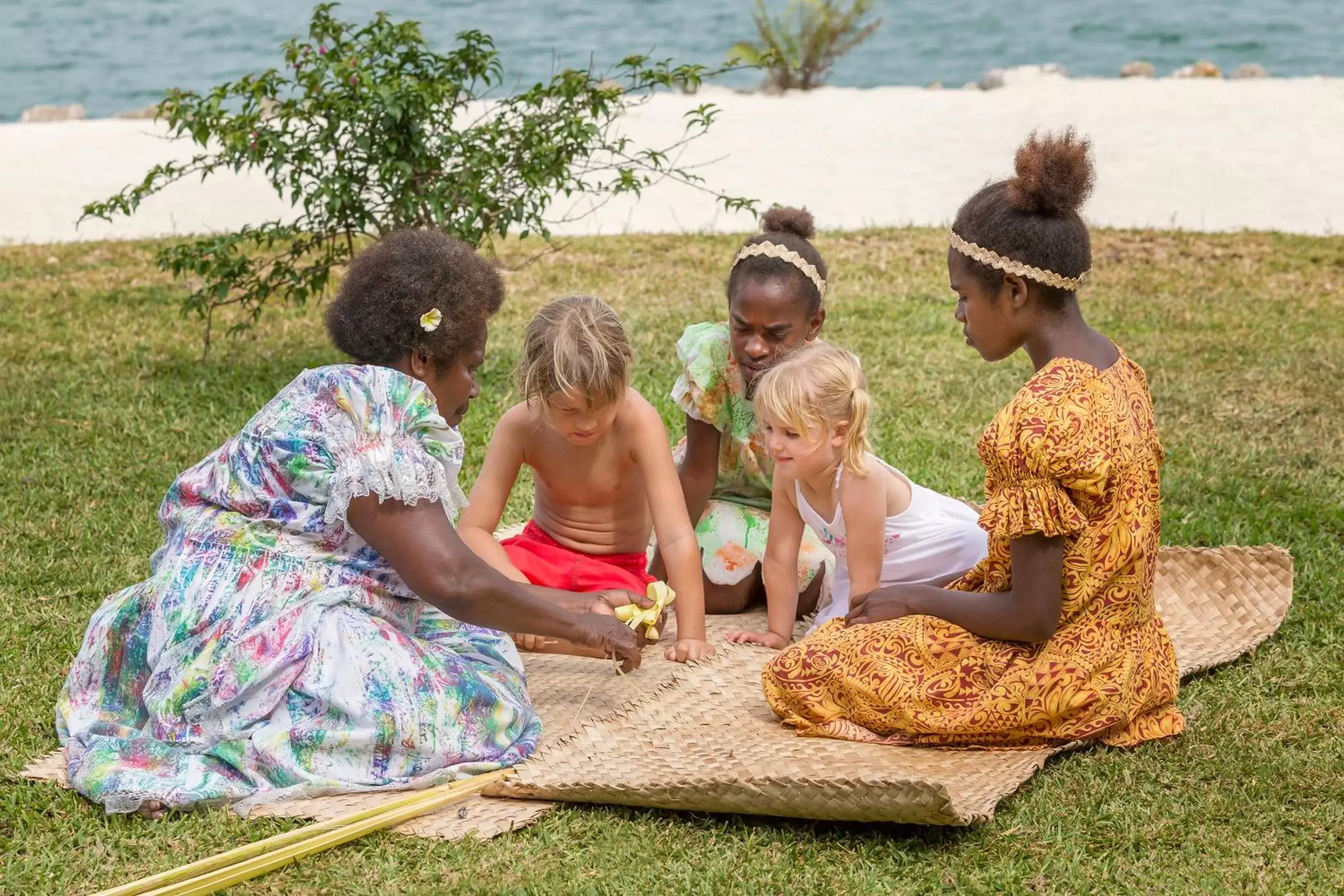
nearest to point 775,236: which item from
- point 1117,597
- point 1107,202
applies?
point 1117,597

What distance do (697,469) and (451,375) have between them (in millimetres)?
1238

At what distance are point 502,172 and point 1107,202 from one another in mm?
6430

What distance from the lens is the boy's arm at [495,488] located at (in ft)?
14.4

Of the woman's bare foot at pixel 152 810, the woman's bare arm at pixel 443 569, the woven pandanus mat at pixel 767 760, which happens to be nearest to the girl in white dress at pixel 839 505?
the woven pandanus mat at pixel 767 760

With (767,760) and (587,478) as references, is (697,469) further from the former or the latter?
(767,760)

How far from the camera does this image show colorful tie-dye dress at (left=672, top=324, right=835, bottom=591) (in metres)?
4.57

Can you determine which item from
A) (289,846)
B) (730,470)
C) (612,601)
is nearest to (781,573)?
(612,601)

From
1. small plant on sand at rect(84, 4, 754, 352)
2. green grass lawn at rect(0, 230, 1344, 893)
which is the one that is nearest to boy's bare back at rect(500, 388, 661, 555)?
green grass lawn at rect(0, 230, 1344, 893)

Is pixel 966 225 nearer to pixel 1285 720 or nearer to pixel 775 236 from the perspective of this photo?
pixel 775 236

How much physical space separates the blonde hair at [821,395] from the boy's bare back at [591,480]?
0.47m

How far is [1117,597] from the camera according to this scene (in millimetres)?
3521

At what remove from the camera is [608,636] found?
3.47 meters

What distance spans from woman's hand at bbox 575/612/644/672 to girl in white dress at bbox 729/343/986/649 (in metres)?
0.65

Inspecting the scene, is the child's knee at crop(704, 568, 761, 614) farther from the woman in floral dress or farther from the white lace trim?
the white lace trim
